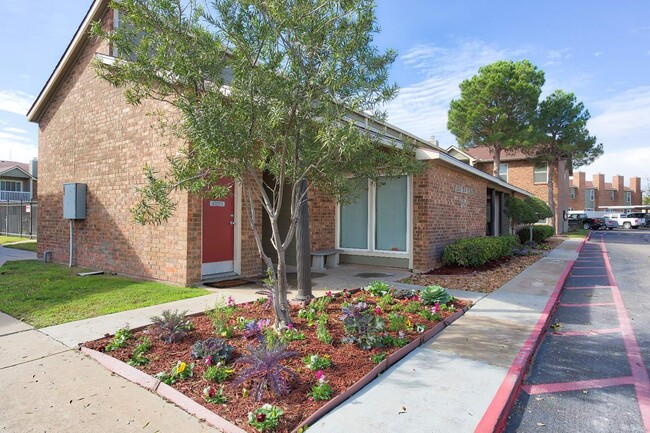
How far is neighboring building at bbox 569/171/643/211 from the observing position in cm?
5381

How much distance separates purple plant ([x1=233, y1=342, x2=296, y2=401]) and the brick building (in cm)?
442

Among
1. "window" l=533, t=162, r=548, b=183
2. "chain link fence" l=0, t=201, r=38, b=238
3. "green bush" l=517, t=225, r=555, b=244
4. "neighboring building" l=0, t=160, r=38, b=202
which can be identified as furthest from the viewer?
"neighboring building" l=0, t=160, r=38, b=202

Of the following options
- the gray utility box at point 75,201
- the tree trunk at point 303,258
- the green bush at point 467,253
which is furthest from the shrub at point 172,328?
the green bush at point 467,253

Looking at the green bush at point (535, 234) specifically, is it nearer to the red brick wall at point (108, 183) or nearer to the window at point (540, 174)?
the window at point (540, 174)

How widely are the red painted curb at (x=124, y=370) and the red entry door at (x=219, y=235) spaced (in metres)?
3.98

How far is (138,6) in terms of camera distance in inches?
151

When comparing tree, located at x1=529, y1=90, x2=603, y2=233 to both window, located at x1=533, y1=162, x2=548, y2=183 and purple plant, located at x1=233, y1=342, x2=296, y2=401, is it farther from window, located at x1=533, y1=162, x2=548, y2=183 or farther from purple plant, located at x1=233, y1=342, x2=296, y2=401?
purple plant, located at x1=233, y1=342, x2=296, y2=401

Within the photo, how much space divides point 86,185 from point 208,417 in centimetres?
920

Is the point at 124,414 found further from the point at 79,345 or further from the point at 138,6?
the point at 138,6

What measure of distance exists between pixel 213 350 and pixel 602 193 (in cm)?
7106

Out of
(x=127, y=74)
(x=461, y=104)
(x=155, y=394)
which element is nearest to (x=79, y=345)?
(x=155, y=394)

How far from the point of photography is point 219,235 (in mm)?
8289

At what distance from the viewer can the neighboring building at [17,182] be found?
115ft

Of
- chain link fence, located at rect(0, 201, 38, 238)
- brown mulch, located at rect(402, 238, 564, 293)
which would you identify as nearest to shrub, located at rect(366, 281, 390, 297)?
brown mulch, located at rect(402, 238, 564, 293)
